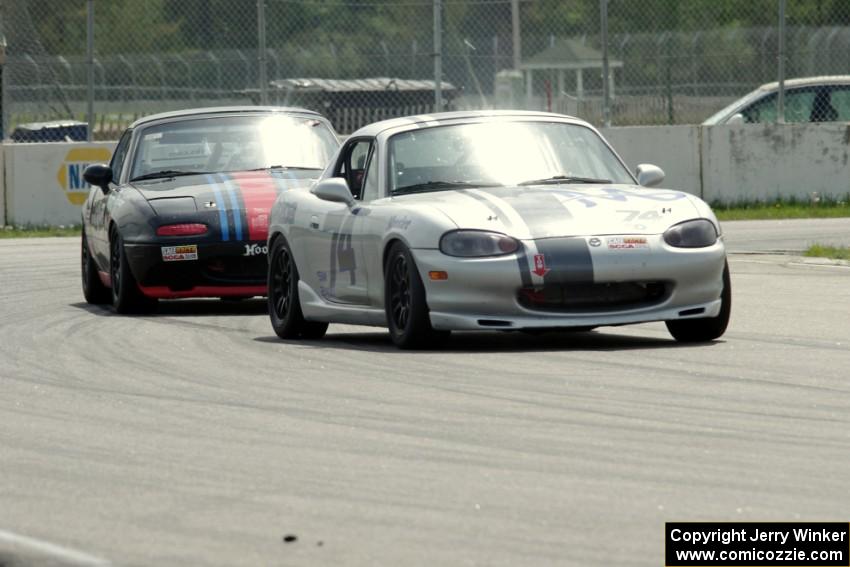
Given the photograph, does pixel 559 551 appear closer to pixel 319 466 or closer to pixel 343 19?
pixel 319 466

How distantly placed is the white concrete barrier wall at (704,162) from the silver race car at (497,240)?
39.0ft

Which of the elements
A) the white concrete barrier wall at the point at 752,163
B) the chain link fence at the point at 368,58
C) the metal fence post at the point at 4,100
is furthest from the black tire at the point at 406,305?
the metal fence post at the point at 4,100

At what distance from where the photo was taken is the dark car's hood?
42.0 ft

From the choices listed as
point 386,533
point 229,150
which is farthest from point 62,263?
point 386,533

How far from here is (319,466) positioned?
639cm

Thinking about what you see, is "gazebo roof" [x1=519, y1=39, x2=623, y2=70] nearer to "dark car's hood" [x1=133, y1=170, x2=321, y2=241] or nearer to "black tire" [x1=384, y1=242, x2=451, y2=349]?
"dark car's hood" [x1=133, y1=170, x2=321, y2=241]

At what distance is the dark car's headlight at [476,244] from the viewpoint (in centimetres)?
953

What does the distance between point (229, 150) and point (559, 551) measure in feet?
30.9

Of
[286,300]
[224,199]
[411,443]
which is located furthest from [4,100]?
[411,443]

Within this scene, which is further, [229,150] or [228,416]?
[229,150]

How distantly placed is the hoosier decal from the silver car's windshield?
2.44 meters

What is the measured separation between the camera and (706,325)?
10.0m

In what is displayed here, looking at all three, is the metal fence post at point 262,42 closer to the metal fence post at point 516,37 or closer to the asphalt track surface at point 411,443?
the metal fence post at point 516,37

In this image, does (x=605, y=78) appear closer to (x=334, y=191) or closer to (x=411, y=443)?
(x=334, y=191)
